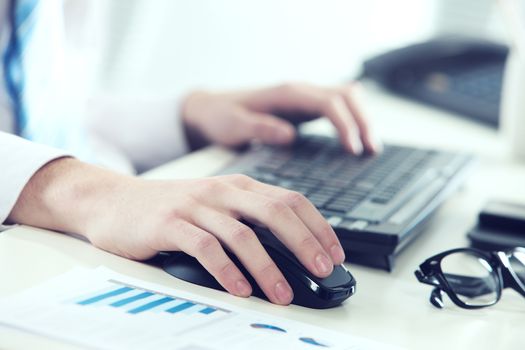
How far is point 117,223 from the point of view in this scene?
68 cm

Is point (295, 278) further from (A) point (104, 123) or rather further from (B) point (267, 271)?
(A) point (104, 123)

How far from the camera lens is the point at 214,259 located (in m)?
0.63

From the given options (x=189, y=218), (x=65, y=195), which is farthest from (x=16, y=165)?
(x=189, y=218)

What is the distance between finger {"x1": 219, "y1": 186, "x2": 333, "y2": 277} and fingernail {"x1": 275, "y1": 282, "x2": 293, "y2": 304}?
0.02 meters

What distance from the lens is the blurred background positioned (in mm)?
1859

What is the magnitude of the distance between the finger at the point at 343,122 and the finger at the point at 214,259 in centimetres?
44

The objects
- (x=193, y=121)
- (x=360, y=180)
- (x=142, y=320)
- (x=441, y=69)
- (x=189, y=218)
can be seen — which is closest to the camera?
(x=142, y=320)


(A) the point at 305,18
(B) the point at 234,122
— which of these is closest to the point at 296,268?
(B) the point at 234,122

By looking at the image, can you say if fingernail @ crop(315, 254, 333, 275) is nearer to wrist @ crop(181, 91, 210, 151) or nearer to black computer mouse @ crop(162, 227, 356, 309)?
black computer mouse @ crop(162, 227, 356, 309)

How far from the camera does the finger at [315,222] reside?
650mm

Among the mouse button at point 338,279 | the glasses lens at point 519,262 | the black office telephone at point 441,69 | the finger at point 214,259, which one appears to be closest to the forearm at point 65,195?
the finger at point 214,259

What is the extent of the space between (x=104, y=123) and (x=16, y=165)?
1.76 ft

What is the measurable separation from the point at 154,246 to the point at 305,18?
4.25 feet

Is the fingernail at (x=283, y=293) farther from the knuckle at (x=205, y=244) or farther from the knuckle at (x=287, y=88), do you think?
the knuckle at (x=287, y=88)
